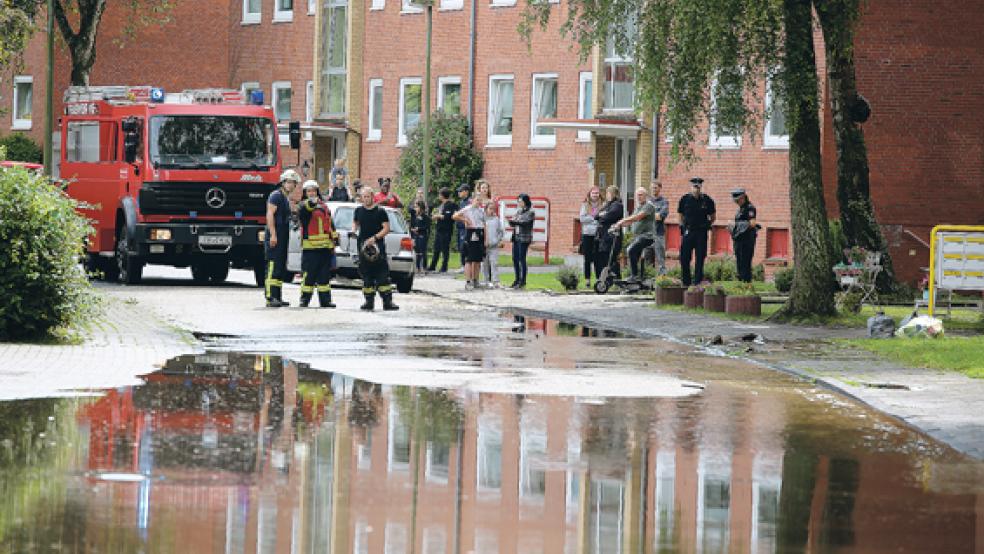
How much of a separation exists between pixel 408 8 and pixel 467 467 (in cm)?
4726

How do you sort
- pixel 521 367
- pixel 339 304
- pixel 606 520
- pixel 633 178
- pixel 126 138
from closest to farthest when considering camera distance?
pixel 606 520, pixel 521 367, pixel 339 304, pixel 126 138, pixel 633 178

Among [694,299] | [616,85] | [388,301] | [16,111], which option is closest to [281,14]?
[16,111]

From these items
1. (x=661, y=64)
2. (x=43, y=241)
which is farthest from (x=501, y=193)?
(x=43, y=241)

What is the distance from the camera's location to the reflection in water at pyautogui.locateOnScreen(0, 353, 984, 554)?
28.7 feet

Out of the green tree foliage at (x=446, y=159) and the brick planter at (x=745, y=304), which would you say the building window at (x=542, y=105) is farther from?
the brick planter at (x=745, y=304)

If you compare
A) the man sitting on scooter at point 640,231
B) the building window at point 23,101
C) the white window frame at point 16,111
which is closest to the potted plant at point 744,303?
the man sitting on scooter at point 640,231

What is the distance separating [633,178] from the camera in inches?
1980

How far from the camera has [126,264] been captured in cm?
3350

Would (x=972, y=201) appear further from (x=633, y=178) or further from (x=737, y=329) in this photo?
(x=737, y=329)

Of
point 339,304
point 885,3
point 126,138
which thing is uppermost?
point 885,3

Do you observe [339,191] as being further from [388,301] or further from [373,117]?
[373,117]

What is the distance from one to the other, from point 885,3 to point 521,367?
77.8 feet

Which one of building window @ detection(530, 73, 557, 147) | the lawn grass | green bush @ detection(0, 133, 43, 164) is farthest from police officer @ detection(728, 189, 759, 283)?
green bush @ detection(0, 133, 43, 164)

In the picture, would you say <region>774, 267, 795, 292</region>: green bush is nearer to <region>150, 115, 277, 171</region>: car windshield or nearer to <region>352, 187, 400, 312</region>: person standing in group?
<region>150, 115, 277, 171</region>: car windshield
